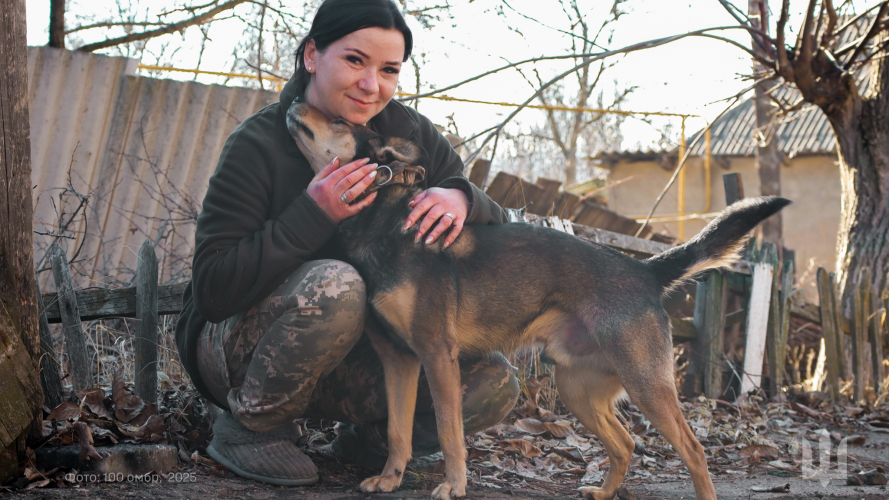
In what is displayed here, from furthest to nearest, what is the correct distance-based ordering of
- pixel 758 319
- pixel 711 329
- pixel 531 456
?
pixel 758 319
pixel 711 329
pixel 531 456

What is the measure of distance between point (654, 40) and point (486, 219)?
2.07m

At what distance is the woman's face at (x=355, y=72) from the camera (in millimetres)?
2799

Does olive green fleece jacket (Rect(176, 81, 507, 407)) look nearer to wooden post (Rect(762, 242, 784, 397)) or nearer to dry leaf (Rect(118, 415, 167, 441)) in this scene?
dry leaf (Rect(118, 415, 167, 441))

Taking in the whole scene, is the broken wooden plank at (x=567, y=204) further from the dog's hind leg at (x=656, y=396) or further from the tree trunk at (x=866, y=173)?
the dog's hind leg at (x=656, y=396)

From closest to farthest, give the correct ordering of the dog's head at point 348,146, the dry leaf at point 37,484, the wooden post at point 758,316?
1. the dry leaf at point 37,484
2. the dog's head at point 348,146
3. the wooden post at point 758,316

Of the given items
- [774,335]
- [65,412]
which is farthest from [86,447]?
[774,335]

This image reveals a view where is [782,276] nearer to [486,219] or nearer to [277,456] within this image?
[486,219]

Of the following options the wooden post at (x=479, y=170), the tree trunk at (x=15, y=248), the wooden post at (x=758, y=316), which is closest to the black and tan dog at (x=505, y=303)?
the tree trunk at (x=15, y=248)

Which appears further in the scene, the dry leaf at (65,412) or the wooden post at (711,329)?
the wooden post at (711,329)

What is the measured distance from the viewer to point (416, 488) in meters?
2.89

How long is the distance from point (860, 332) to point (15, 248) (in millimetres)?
6646

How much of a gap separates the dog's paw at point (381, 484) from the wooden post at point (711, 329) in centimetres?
359

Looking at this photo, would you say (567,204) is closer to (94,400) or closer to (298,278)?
(298,278)

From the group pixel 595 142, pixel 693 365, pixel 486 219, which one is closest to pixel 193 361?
pixel 486 219
